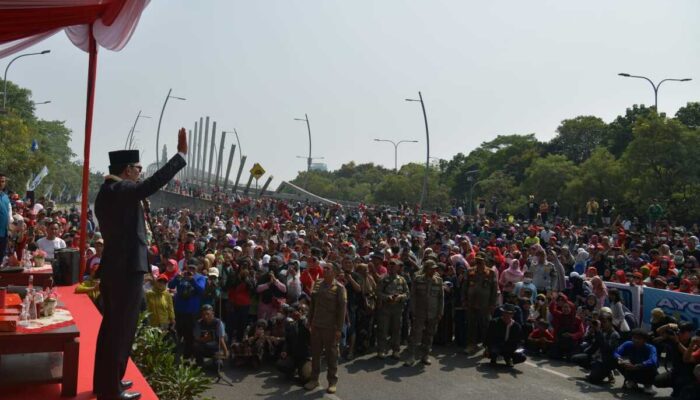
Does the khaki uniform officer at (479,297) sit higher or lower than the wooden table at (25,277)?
lower

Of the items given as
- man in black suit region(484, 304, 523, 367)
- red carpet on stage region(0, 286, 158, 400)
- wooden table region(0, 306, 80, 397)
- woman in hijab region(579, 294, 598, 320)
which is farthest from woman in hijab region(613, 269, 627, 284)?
wooden table region(0, 306, 80, 397)

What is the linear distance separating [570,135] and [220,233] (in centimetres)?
5206

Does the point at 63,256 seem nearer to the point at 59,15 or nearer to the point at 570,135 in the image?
the point at 59,15

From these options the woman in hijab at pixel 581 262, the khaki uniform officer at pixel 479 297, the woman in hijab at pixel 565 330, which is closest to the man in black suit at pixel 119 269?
the khaki uniform officer at pixel 479 297

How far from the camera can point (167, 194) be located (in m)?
66.1

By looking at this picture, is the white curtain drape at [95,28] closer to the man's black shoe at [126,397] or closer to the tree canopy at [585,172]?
the man's black shoe at [126,397]

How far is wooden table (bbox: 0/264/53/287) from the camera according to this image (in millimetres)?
5883

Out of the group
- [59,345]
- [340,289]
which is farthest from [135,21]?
[340,289]

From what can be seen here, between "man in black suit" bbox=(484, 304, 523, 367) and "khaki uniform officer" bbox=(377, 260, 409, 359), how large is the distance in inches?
60.1

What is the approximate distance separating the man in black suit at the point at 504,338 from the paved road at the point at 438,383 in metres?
0.21

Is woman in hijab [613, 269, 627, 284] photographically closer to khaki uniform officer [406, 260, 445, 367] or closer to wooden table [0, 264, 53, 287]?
khaki uniform officer [406, 260, 445, 367]

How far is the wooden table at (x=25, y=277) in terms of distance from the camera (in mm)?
5883

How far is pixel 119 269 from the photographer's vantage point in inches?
152

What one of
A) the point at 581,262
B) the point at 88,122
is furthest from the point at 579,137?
the point at 88,122
